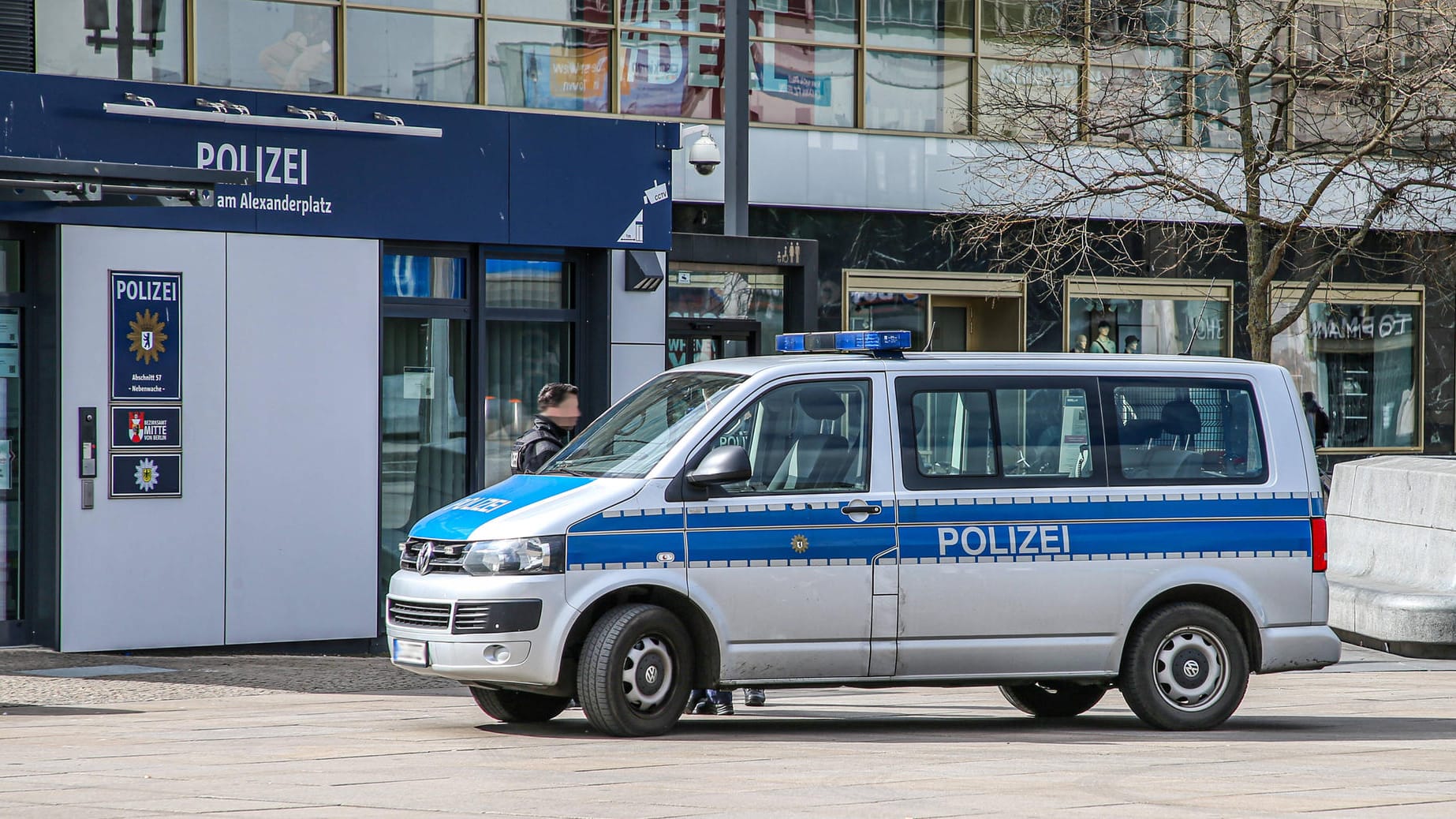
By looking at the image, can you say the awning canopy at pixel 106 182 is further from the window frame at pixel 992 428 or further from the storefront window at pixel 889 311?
the storefront window at pixel 889 311

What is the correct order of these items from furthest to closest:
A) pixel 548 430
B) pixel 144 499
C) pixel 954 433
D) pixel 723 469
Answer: pixel 144 499 < pixel 548 430 < pixel 954 433 < pixel 723 469

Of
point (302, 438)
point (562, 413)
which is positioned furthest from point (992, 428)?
point (302, 438)

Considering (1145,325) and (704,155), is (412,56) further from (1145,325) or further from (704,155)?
(1145,325)

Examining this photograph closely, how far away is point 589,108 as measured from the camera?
21250 millimetres

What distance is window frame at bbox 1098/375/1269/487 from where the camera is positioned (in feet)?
31.7

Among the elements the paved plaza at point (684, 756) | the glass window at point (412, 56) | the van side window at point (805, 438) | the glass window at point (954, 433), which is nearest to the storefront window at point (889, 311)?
the glass window at point (412, 56)

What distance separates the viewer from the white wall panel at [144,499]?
12.5 m

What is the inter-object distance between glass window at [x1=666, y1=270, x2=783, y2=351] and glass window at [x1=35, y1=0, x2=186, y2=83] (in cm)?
564

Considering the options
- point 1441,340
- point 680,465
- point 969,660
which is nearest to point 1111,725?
point 969,660

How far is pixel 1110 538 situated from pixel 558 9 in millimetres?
13220

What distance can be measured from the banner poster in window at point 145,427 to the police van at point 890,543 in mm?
4121

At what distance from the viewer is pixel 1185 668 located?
31.9ft

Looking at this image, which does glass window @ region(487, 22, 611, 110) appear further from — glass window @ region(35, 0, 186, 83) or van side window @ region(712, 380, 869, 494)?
van side window @ region(712, 380, 869, 494)

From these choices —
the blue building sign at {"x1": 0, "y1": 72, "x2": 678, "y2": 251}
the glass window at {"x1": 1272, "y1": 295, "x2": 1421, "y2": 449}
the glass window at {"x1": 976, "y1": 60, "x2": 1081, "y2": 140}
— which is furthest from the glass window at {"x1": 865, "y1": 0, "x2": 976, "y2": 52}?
the blue building sign at {"x1": 0, "y1": 72, "x2": 678, "y2": 251}
